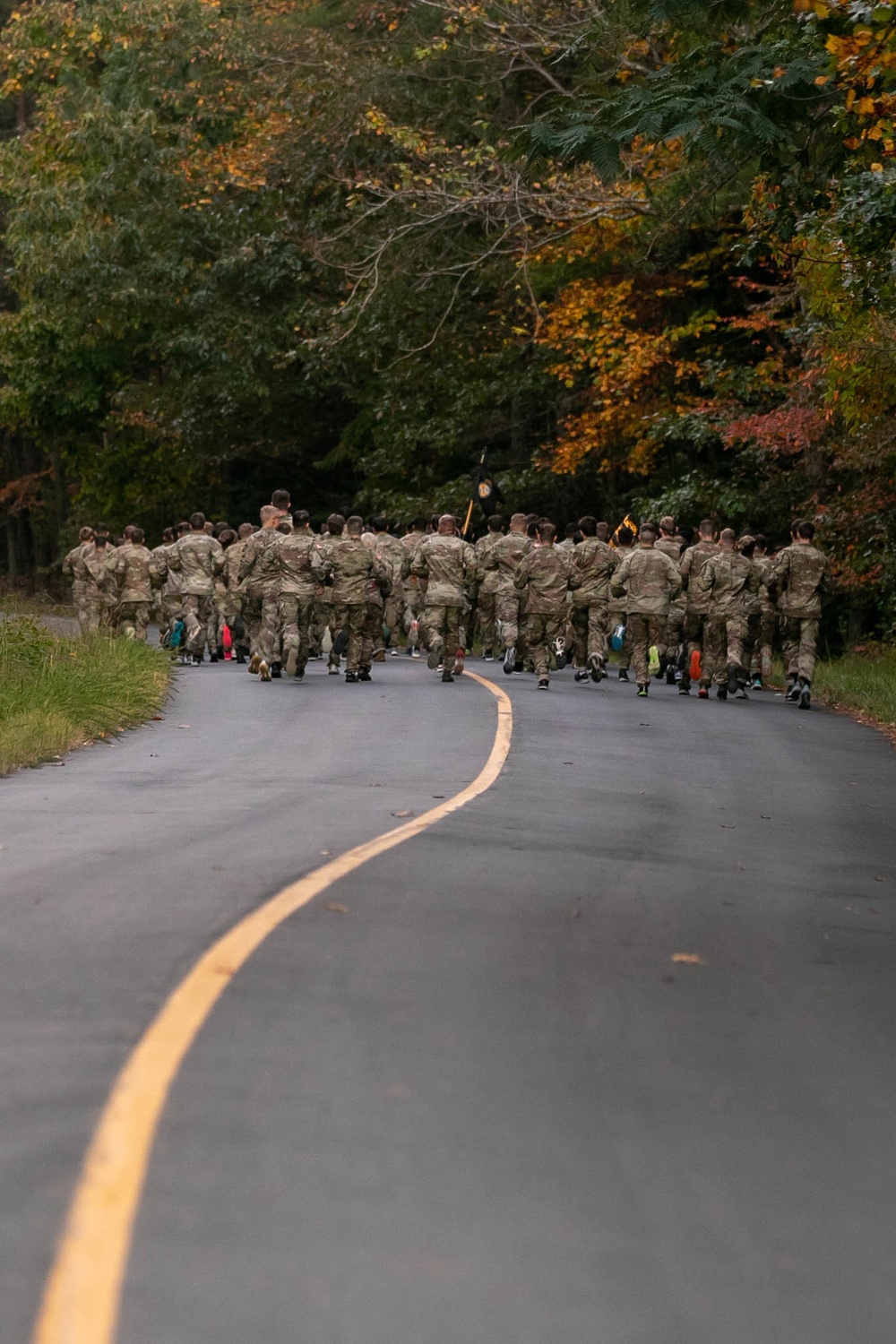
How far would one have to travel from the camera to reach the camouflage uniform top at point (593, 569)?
25875 millimetres

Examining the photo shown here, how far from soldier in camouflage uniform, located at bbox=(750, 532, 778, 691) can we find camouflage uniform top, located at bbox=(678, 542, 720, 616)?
62 cm

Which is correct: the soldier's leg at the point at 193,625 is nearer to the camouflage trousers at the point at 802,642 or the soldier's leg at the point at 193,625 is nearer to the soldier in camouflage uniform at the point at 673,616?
the soldier in camouflage uniform at the point at 673,616

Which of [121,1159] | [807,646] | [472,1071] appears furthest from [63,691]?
[121,1159]

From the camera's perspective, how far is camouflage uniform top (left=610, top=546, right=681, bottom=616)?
917 inches

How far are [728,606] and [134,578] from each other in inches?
408

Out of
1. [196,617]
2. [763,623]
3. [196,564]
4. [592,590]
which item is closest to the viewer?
[763,623]

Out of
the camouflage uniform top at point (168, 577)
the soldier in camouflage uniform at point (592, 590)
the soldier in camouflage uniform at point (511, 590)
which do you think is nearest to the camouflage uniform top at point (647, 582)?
the soldier in camouflage uniform at point (511, 590)

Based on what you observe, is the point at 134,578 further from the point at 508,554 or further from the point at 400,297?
the point at 400,297

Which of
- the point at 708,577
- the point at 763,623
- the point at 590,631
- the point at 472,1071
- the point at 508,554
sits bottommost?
the point at 472,1071

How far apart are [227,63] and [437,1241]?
37.7m

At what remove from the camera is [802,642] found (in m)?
22.4

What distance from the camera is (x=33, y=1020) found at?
5.73 m

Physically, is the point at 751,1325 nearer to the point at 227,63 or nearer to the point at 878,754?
the point at 878,754

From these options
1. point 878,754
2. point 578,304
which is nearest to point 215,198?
point 578,304
